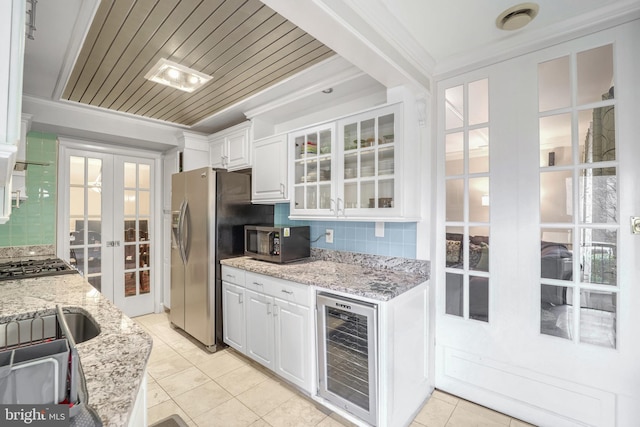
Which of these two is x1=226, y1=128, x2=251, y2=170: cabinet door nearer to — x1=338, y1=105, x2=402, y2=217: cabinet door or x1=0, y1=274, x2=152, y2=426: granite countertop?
x1=338, y1=105, x2=402, y2=217: cabinet door

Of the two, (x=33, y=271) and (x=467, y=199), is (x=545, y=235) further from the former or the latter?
(x=33, y=271)

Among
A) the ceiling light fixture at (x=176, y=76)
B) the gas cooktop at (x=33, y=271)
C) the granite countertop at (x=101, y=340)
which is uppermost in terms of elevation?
the ceiling light fixture at (x=176, y=76)

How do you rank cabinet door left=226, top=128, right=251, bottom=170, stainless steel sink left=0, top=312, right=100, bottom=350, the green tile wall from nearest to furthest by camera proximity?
stainless steel sink left=0, top=312, right=100, bottom=350
the green tile wall
cabinet door left=226, top=128, right=251, bottom=170

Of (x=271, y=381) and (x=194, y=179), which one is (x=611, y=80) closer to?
(x=271, y=381)

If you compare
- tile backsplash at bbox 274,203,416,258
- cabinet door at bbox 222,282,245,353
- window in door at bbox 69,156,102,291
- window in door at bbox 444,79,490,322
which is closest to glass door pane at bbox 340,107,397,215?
tile backsplash at bbox 274,203,416,258

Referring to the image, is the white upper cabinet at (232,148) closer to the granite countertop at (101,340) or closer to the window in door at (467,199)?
the granite countertop at (101,340)

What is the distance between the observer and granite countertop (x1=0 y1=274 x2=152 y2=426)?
0.73m

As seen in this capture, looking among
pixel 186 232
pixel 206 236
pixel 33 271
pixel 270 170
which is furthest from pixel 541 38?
pixel 33 271

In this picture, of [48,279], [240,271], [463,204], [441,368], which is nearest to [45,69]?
[48,279]

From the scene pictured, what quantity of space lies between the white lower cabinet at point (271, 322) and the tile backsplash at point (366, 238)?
0.71 m

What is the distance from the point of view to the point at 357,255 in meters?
2.56

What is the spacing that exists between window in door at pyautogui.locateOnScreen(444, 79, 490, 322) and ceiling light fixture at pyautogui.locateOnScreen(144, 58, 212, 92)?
75.2 inches

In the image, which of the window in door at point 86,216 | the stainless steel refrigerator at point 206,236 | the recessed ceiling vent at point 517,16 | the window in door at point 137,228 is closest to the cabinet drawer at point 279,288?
the stainless steel refrigerator at point 206,236

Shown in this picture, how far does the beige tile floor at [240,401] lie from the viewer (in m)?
1.88
